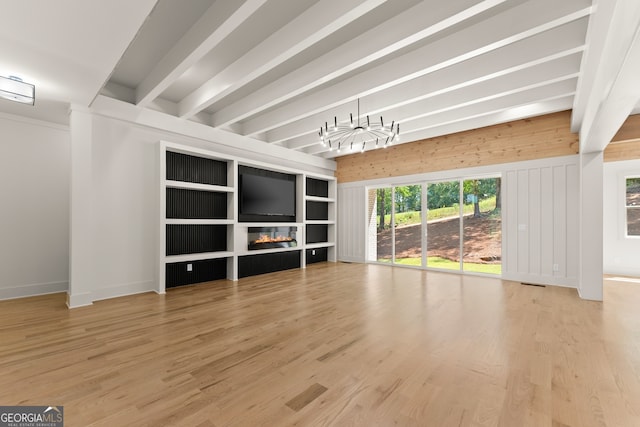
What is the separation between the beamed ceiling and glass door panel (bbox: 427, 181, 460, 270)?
1.95 meters

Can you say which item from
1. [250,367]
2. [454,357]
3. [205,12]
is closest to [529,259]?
[454,357]

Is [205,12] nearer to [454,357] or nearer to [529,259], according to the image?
[454,357]

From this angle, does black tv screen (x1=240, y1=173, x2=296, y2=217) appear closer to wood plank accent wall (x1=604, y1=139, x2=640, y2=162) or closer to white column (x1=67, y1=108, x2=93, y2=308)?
white column (x1=67, y1=108, x2=93, y2=308)

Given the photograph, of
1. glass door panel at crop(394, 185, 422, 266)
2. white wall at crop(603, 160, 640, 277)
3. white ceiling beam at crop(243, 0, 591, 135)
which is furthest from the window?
white ceiling beam at crop(243, 0, 591, 135)

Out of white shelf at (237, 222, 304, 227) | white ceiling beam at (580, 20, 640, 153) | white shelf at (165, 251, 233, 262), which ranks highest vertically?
white ceiling beam at (580, 20, 640, 153)

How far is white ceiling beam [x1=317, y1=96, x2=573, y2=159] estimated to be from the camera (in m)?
4.68

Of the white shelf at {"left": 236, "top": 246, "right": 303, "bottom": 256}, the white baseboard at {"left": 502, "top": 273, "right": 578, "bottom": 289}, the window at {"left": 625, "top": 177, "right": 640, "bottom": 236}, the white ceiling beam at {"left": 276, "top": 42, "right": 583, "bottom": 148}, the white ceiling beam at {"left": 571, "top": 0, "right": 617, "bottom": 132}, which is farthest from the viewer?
the window at {"left": 625, "top": 177, "right": 640, "bottom": 236}

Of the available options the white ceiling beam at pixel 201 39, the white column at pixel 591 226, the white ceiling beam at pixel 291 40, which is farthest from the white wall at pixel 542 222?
the white ceiling beam at pixel 201 39

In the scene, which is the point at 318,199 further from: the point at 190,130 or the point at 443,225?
the point at 190,130

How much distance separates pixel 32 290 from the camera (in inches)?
Result: 175

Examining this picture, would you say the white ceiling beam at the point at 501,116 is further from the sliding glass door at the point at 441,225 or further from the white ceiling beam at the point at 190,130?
the white ceiling beam at the point at 190,130

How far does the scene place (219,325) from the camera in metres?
3.16

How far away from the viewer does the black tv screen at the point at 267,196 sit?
241 inches

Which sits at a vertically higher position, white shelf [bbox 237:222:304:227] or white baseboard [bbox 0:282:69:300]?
white shelf [bbox 237:222:304:227]
